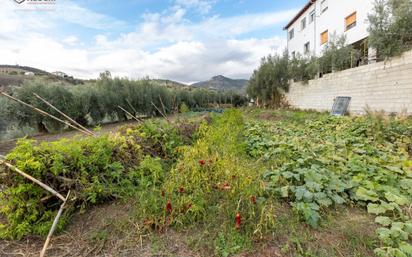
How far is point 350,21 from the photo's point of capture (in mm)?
10633

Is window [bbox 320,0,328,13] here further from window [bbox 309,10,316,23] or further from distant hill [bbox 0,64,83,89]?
distant hill [bbox 0,64,83,89]

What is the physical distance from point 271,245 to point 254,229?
151 mm

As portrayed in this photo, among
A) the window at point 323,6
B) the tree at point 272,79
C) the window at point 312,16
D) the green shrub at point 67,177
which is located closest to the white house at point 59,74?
the tree at point 272,79

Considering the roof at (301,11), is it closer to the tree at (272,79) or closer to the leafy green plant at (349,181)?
the tree at (272,79)

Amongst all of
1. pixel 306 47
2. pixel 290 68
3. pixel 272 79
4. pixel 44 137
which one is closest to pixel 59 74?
pixel 44 137

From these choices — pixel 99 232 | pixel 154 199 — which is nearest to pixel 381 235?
pixel 154 199

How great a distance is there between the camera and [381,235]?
1.37 m

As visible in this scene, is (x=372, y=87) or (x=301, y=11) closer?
(x=372, y=87)

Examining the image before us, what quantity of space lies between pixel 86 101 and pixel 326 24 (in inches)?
600

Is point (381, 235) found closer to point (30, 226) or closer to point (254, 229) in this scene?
point (254, 229)

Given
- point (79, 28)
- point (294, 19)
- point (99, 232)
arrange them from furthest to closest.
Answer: point (294, 19) < point (79, 28) < point (99, 232)

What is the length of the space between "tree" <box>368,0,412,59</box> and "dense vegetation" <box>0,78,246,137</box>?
677 cm

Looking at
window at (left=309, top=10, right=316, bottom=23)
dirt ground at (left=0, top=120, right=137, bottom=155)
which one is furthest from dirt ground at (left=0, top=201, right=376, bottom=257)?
window at (left=309, top=10, right=316, bottom=23)

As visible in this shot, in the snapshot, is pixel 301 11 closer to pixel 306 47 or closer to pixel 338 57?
pixel 306 47
